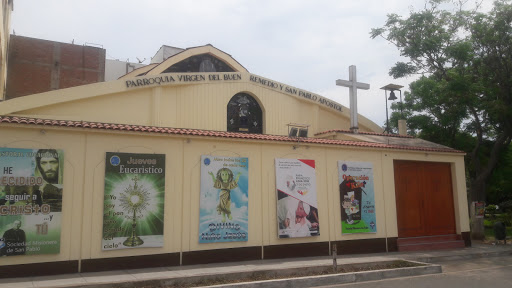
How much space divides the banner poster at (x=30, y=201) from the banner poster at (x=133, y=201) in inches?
43.3

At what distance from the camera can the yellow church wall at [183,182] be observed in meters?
9.63

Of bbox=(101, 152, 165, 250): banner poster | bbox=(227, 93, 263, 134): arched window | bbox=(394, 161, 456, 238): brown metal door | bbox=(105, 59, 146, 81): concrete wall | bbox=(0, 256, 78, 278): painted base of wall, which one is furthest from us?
bbox=(105, 59, 146, 81): concrete wall

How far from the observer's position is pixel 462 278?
404 inches

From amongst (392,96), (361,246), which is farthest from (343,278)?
(392,96)

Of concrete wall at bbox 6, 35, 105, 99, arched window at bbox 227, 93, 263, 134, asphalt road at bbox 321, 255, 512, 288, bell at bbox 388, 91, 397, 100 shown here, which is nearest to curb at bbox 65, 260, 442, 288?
asphalt road at bbox 321, 255, 512, 288

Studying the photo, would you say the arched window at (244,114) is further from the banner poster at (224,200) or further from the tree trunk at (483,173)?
the tree trunk at (483,173)

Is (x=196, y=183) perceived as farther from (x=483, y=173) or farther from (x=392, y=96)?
(x=483, y=173)

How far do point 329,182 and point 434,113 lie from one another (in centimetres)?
958

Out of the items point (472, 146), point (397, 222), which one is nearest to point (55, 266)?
point (397, 222)

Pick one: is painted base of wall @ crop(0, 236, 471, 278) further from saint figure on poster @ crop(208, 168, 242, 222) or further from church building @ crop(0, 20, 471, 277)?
saint figure on poster @ crop(208, 168, 242, 222)

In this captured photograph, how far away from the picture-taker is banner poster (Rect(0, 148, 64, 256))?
29.5 feet

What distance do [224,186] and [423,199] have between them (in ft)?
25.5

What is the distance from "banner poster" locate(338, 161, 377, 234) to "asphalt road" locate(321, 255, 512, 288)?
8.62 feet

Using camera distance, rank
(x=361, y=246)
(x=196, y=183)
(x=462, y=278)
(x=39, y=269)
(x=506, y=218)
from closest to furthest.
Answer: (x=39, y=269)
(x=462, y=278)
(x=196, y=183)
(x=361, y=246)
(x=506, y=218)
